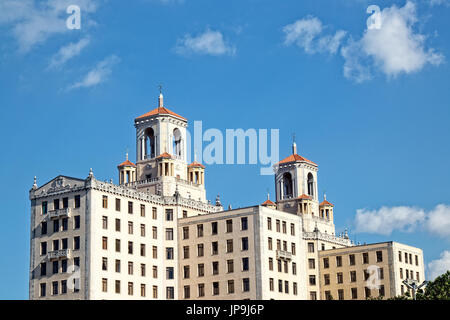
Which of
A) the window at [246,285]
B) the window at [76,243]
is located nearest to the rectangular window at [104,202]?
Result: the window at [76,243]

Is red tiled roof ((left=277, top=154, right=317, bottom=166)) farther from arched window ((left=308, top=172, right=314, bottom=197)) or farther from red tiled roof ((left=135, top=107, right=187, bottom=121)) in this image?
red tiled roof ((left=135, top=107, right=187, bottom=121))

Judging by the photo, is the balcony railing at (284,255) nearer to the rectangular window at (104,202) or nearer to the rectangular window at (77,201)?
the rectangular window at (104,202)

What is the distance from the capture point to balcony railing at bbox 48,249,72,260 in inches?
5015

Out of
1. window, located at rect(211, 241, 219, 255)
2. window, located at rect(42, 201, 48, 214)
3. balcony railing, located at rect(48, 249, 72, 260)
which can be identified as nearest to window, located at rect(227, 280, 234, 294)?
window, located at rect(211, 241, 219, 255)

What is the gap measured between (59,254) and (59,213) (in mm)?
6371

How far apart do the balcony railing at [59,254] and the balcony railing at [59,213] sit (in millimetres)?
5435

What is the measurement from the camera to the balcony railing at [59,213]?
425ft

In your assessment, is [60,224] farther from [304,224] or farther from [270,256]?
[304,224]

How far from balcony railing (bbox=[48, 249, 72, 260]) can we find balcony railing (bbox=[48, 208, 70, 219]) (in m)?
5.44

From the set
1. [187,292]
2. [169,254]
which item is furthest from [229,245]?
[169,254]

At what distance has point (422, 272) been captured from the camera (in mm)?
166500

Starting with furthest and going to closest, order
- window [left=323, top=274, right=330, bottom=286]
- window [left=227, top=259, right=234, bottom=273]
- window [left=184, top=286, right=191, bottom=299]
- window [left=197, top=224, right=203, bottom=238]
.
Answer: window [left=323, top=274, right=330, bottom=286], window [left=197, top=224, right=203, bottom=238], window [left=184, top=286, right=191, bottom=299], window [left=227, top=259, right=234, bottom=273]
